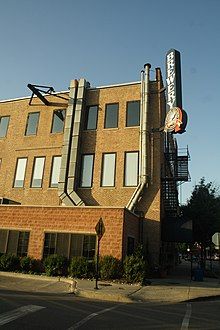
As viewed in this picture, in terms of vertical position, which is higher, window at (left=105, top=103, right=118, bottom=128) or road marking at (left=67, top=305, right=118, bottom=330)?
window at (left=105, top=103, right=118, bottom=128)

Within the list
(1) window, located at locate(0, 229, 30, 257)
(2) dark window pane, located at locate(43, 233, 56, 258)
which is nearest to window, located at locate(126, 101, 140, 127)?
(2) dark window pane, located at locate(43, 233, 56, 258)

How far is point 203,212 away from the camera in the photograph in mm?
32438

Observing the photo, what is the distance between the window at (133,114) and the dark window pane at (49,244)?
1011 centimetres

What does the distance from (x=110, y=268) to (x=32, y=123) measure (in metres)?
15.5

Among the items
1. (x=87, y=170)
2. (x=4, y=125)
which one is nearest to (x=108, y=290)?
(x=87, y=170)

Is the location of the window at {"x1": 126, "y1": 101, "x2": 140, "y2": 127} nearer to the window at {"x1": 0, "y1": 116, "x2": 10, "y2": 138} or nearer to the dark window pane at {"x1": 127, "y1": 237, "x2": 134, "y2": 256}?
the dark window pane at {"x1": 127, "y1": 237, "x2": 134, "y2": 256}

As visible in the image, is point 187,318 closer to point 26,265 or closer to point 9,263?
point 26,265

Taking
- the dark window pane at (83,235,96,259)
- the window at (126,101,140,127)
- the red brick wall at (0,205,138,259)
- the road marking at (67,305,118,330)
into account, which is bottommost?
the road marking at (67,305,118,330)

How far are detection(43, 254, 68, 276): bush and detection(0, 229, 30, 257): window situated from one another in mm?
2337

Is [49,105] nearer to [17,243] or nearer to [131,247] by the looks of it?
[17,243]

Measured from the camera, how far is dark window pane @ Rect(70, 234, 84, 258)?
19.1 metres

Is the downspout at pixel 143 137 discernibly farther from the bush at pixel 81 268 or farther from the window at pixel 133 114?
the bush at pixel 81 268

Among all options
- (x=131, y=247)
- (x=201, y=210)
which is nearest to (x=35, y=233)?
(x=131, y=247)

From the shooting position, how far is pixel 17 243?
2052 centimetres
